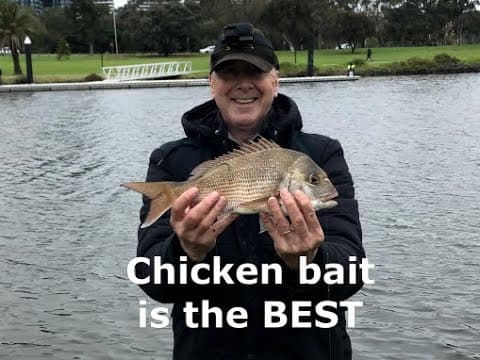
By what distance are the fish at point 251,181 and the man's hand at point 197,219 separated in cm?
11

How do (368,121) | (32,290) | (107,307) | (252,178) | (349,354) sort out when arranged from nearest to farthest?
(252,178)
(349,354)
(107,307)
(32,290)
(368,121)

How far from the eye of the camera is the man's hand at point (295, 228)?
307 cm

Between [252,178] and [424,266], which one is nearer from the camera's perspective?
[252,178]

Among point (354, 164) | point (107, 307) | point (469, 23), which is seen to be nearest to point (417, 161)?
point (354, 164)

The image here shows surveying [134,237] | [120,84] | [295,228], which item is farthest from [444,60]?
[295,228]

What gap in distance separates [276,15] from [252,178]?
95611 millimetres

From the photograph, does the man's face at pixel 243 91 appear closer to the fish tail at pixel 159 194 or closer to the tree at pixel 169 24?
the fish tail at pixel 159 194

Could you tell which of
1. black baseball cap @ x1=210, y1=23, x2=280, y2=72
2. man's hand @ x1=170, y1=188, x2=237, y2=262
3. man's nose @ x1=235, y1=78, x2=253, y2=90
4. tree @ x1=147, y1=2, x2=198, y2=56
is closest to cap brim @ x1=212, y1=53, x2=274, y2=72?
black baseball cap @ x1=210, y1=23, x2=280, y2=72

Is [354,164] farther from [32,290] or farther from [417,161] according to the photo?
[32,290]

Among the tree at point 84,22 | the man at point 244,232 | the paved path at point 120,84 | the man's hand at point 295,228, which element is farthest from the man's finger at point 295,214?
the tree at point 84,22

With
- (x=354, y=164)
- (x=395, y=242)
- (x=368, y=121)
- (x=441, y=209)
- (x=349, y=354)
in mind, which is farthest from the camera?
(x=368, y=121)

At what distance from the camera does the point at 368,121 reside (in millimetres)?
32031

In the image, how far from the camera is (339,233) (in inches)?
142

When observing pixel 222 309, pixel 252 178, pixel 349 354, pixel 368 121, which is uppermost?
pixel 252 178
